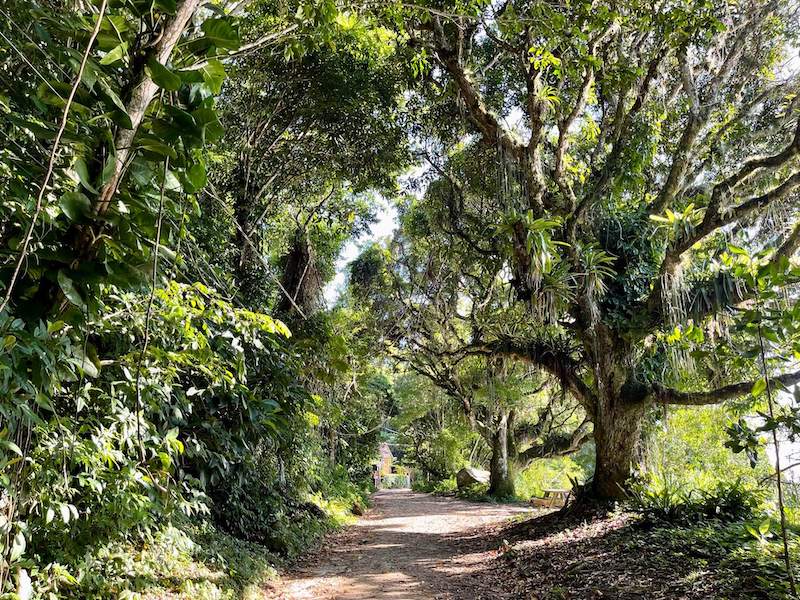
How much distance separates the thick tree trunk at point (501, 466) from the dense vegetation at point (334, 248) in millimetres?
1590

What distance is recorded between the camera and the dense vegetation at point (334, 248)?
155 centimetres

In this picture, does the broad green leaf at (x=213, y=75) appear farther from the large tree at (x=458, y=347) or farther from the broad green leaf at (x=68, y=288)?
the large tree at (x=458, y=347)

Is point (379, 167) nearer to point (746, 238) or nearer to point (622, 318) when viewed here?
point (622, 318)

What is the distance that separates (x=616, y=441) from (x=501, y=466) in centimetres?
794

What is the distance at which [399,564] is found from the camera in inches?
249

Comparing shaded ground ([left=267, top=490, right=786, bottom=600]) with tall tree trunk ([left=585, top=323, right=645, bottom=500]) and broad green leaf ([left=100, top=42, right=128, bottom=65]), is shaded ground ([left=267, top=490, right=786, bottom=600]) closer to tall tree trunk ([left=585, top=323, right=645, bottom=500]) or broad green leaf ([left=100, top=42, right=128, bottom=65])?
tall tree trunk ([left=585, top=323, right=645, bottom=500])

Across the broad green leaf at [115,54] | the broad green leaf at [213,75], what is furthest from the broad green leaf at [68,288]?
the broad green leaf at [213,75]

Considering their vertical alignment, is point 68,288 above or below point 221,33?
below

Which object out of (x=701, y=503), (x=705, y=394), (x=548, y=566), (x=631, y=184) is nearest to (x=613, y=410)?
(x=705, y=394)

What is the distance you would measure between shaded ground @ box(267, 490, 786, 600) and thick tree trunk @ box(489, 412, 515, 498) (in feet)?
22.4

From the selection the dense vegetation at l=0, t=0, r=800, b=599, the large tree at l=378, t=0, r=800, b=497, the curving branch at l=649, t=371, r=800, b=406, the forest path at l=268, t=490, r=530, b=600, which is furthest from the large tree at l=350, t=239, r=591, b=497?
the curving branch at l=649, t=371, r=800, b=406

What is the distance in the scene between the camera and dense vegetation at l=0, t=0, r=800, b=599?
1551mm

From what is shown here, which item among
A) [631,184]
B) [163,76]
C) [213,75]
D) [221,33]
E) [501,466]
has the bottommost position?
[501,466]

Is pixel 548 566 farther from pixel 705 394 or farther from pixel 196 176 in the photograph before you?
pixel 196 176
